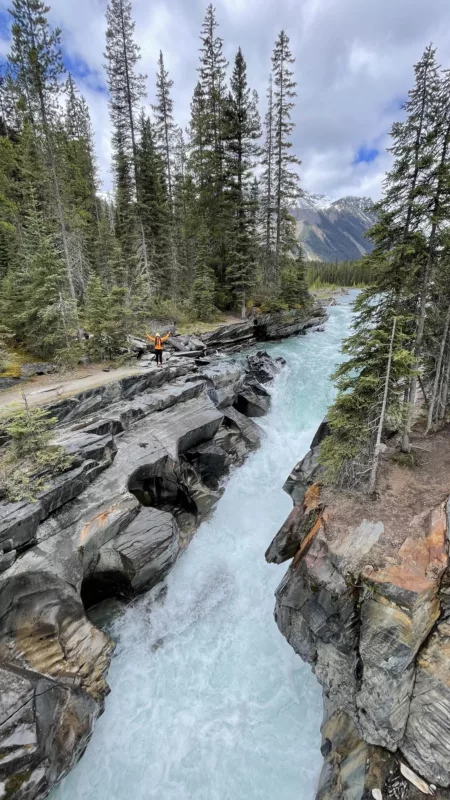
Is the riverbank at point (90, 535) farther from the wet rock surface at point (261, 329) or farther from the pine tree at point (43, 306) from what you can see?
the wet rock surface at point (261, 329)

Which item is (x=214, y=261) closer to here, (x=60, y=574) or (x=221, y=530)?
(x=221, y=530)

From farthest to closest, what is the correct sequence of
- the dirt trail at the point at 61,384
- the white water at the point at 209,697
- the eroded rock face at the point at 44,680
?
the dirt trail at the point at 61,384 < the white water at the point at 209,697 < the eroded rock face at the point at 44,680

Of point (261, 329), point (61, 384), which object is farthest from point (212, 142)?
point (61, 384)

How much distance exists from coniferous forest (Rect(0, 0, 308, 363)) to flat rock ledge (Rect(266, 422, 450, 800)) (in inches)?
534

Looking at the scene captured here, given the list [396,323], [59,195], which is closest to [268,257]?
[59,195]

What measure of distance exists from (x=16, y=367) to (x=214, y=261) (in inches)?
796

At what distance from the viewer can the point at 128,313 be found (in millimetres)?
15266

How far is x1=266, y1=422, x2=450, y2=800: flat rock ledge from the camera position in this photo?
16.0 ft

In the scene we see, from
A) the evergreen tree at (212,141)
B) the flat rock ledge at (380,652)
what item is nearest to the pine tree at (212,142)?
the evergreen tree at (212,141)

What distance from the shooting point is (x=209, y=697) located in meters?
7.11

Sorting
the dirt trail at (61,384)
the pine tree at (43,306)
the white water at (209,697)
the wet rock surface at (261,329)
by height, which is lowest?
the white water at (209,697)

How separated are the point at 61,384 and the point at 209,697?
37.0 feet

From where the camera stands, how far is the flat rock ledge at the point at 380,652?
192 inches

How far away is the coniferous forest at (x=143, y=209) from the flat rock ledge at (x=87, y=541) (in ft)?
18.5
